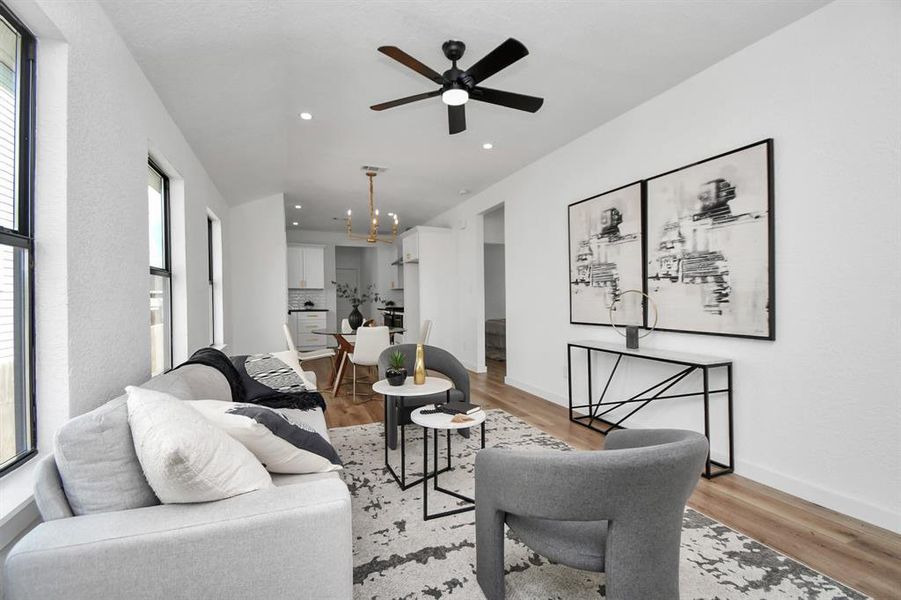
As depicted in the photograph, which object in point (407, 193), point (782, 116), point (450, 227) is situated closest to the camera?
point (782, 116)

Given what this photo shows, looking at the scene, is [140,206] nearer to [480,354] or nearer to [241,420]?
[241,420]

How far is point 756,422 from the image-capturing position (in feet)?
8.54

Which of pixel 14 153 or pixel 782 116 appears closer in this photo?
pixel 14 153

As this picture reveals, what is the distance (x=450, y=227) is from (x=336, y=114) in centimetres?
412

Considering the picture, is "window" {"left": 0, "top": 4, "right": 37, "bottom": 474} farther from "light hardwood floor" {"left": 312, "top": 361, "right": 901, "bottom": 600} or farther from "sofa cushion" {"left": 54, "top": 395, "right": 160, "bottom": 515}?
"light hardwood floor" {"left": 312, "top": 361, "right": 901, "bottom": 600}

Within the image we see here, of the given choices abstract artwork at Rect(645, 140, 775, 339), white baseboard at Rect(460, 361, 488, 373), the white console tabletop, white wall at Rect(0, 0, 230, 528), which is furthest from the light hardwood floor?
white baseboard at Rect(460, 361, 488, 373)

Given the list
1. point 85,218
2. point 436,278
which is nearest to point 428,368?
point 85,218

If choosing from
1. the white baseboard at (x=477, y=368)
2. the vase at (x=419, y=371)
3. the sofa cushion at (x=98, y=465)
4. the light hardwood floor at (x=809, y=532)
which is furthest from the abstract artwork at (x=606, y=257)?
the sofa cushion at (x=98, y=465)

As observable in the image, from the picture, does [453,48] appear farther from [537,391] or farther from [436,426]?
[537,391]

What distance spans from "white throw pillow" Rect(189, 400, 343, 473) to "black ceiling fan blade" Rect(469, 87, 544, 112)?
2174 mm

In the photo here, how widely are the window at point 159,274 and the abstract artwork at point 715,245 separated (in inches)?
152

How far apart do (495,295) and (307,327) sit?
4416 millimetres

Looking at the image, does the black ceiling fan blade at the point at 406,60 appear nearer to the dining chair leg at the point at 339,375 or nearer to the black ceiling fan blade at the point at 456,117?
the black ceiling fan blade at the point at 456,117

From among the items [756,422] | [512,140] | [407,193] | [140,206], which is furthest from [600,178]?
[140,206]
